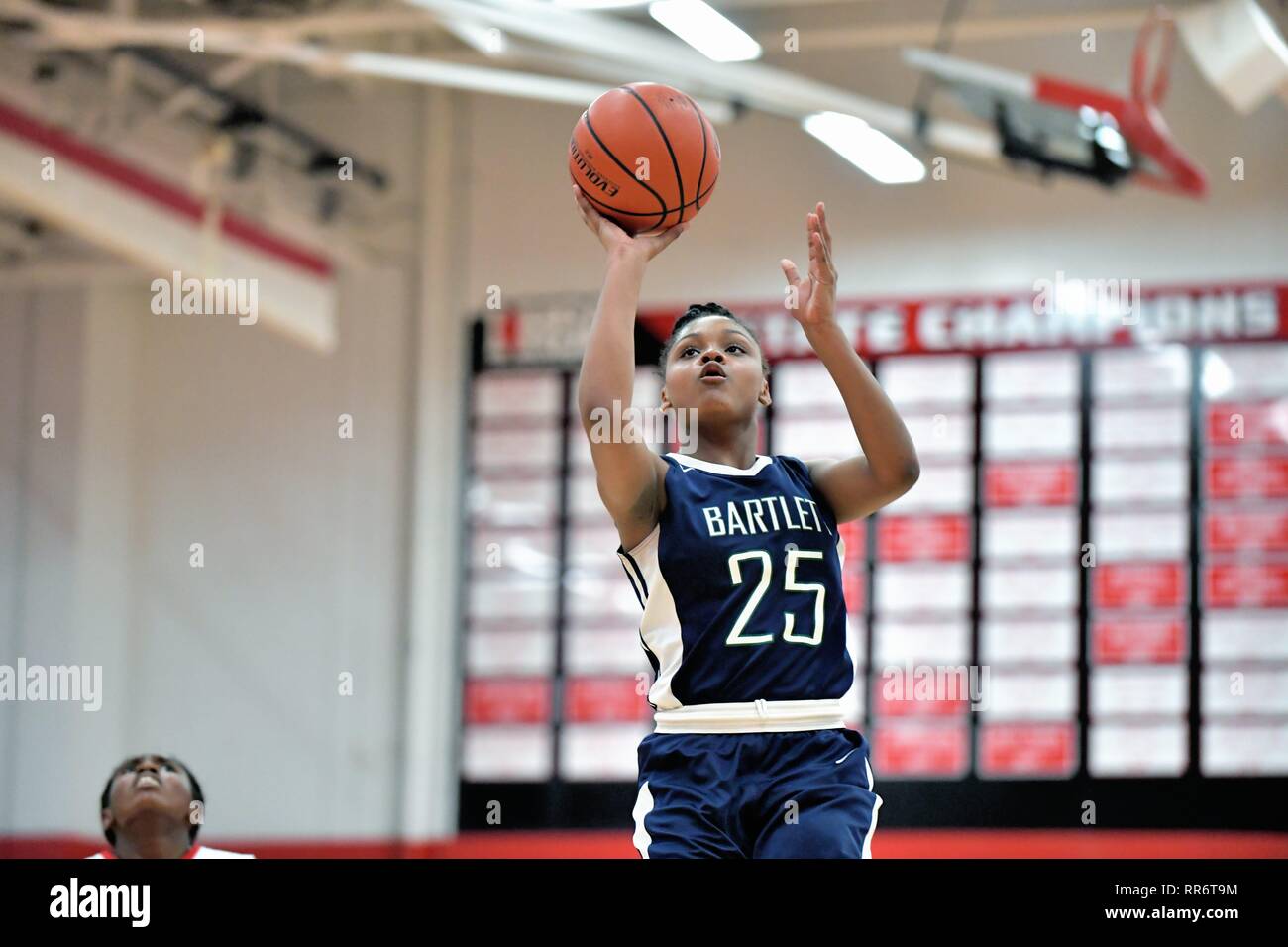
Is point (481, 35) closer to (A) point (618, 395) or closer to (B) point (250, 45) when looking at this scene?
(B) point (250, 45)

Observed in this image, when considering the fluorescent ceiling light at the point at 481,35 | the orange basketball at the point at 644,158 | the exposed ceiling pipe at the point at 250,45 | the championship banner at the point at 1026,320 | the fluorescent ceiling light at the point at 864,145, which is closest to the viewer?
the orange basketball at the point at 644,158

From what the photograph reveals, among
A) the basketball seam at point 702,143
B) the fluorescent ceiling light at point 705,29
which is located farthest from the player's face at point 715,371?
the fluorescent ceiling light at point 705,29

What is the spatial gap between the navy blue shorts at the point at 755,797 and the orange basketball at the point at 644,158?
1.08 m

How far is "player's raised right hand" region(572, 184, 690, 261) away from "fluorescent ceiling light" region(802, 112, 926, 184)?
232 inches

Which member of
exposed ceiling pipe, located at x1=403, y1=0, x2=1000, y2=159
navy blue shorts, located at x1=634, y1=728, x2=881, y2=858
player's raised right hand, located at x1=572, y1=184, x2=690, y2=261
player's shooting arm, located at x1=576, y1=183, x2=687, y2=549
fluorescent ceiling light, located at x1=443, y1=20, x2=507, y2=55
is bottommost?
navy blue shorts, located at x1=634, y1=728, x2=881, y2=858

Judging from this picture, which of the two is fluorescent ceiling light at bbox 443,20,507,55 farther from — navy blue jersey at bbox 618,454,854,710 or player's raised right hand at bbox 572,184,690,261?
navy blue jersey at bbox 618,454,854,710

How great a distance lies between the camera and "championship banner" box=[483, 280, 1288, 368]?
32.0ft

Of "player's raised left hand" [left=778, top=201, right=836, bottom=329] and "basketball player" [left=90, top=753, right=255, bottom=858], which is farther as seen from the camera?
"basketball player" [left=90, top=753, right=255, bottom=858]

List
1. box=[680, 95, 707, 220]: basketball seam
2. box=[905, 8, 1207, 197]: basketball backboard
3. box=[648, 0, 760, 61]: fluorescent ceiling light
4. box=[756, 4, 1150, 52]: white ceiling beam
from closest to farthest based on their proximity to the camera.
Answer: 1. box=[680, 95, 707, 220]: basketball seam
2. box=[648, 0, 760, 61]: fluorescent ceiling light
3. box=[905, 8, 1207, 197]: basketball backboard
4. box=[756, 4, 1150, 52]: white ceiling beam

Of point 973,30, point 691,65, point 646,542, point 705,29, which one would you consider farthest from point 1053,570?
point 646,542

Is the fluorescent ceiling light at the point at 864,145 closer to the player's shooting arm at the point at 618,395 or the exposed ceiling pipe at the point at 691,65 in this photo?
the exposed ceiling pipe at the point at 691,65

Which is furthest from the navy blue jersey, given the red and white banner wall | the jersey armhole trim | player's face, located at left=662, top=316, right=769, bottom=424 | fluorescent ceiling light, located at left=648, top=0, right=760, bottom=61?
the red and white banner wall

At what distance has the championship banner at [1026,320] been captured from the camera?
9766mm
